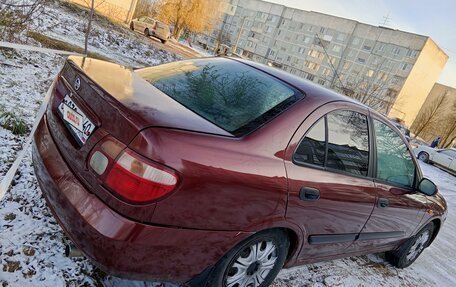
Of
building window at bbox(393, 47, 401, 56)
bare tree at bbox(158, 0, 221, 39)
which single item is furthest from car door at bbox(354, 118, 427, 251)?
building window at bbox(393, 47, 401, 56)

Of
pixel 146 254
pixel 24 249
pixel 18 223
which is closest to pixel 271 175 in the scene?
pixel 146 254

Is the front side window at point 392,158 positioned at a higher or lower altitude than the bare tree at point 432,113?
lower

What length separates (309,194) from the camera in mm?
2369

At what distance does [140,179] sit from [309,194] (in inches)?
47.6

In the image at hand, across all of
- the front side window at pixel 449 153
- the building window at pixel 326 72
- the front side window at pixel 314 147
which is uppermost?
the building window at pixel 326 72

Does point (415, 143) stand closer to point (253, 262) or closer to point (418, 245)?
point (418, 245)

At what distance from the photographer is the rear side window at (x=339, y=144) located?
7.88 ft

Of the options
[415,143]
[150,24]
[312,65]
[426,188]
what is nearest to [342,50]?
[312,65]

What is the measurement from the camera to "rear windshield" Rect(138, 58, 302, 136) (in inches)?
87.7

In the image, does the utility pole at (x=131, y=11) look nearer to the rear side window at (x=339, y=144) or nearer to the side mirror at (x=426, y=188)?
the side mirror at (x=426, y=188)

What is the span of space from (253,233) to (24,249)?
1528 millimetres

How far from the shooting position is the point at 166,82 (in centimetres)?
262

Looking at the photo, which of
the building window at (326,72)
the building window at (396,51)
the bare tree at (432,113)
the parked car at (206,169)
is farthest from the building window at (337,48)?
the parked car at (206,169)

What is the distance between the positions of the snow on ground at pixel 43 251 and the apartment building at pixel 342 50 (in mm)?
44023
